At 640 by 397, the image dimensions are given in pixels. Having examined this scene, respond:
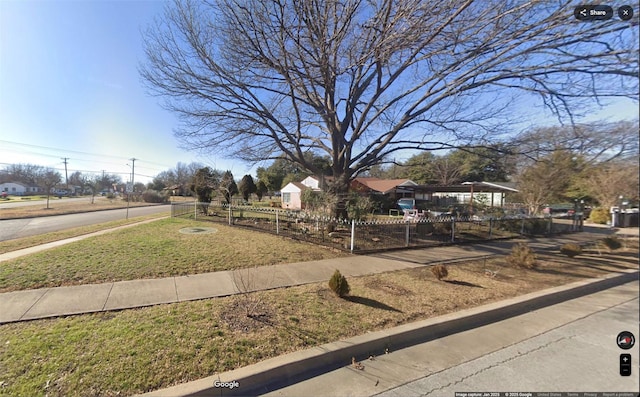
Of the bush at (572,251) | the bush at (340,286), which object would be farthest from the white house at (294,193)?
the bush at (340,286)

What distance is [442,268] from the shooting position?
5.20 m

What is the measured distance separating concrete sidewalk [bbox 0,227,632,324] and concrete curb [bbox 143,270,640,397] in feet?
6.82

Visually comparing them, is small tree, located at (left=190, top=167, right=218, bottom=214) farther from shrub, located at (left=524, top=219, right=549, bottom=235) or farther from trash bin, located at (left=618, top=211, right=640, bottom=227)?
shrub, located at (left=524, top=219, right=549, bottom=235)

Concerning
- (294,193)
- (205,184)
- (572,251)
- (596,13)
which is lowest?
(572,251)

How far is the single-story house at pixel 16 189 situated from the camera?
14.0 feet

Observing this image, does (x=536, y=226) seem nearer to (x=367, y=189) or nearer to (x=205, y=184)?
(x=367, y=189)

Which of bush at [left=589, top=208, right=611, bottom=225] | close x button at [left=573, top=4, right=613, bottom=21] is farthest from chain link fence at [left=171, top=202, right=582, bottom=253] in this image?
close x button at [left=573, top=4, right=613, bottom=21]

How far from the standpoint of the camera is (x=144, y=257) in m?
5.88

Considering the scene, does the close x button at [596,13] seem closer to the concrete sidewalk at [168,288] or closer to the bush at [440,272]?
the bush at [440,272]

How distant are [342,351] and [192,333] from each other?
5.99 ft

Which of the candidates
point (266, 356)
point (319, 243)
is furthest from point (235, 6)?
point (266, 356)

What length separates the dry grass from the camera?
7.08 ft

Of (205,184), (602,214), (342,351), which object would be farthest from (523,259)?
(205,184)

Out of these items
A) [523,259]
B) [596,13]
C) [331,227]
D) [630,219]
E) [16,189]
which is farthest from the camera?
[331,227]
